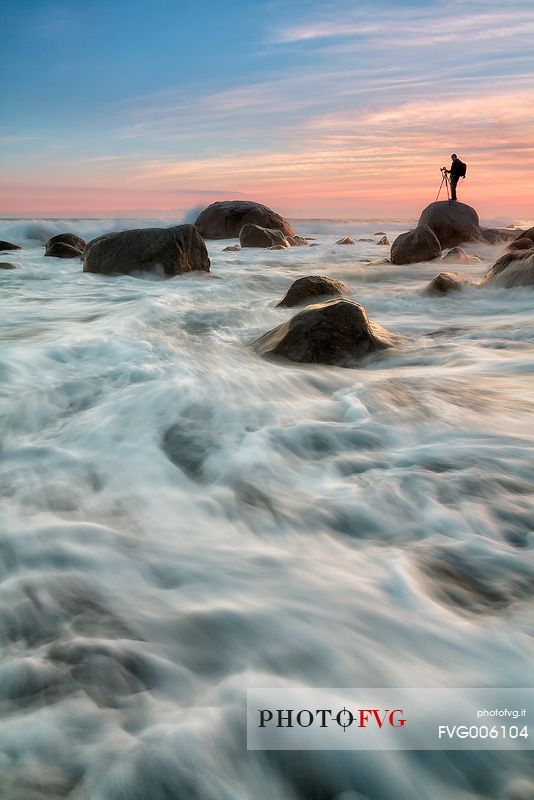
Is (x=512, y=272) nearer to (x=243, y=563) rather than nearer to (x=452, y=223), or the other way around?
(x=243, y=563)

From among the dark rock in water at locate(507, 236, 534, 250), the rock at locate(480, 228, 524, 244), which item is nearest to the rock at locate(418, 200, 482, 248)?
the rock at locate(480, 228, 524, 244)

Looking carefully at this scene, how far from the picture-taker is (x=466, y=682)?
1.68 meters

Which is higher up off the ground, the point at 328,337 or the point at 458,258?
the point at 458,258

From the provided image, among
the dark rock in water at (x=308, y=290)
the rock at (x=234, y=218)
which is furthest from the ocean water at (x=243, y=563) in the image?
the rock at (x=234, y=218)

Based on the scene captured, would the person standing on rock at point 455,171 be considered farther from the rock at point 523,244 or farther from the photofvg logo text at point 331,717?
the photofvg logo text at point 331,717

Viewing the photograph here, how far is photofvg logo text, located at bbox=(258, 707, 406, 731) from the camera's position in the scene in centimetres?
154

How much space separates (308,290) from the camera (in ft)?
25.2

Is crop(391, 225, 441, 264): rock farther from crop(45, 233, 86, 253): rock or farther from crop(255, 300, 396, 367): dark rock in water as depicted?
crop(255, 300, 396, 367): dark rock in water

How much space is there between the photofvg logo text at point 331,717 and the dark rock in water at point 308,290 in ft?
21.2

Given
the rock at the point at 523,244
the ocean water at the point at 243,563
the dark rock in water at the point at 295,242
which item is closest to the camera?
the ocean water at the point at 243,563

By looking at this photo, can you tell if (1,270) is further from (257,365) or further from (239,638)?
(239,638)

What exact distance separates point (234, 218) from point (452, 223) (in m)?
9.30

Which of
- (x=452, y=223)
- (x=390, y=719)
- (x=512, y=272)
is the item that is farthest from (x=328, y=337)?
(x=452, y=223)

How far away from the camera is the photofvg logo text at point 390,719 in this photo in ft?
4.92
